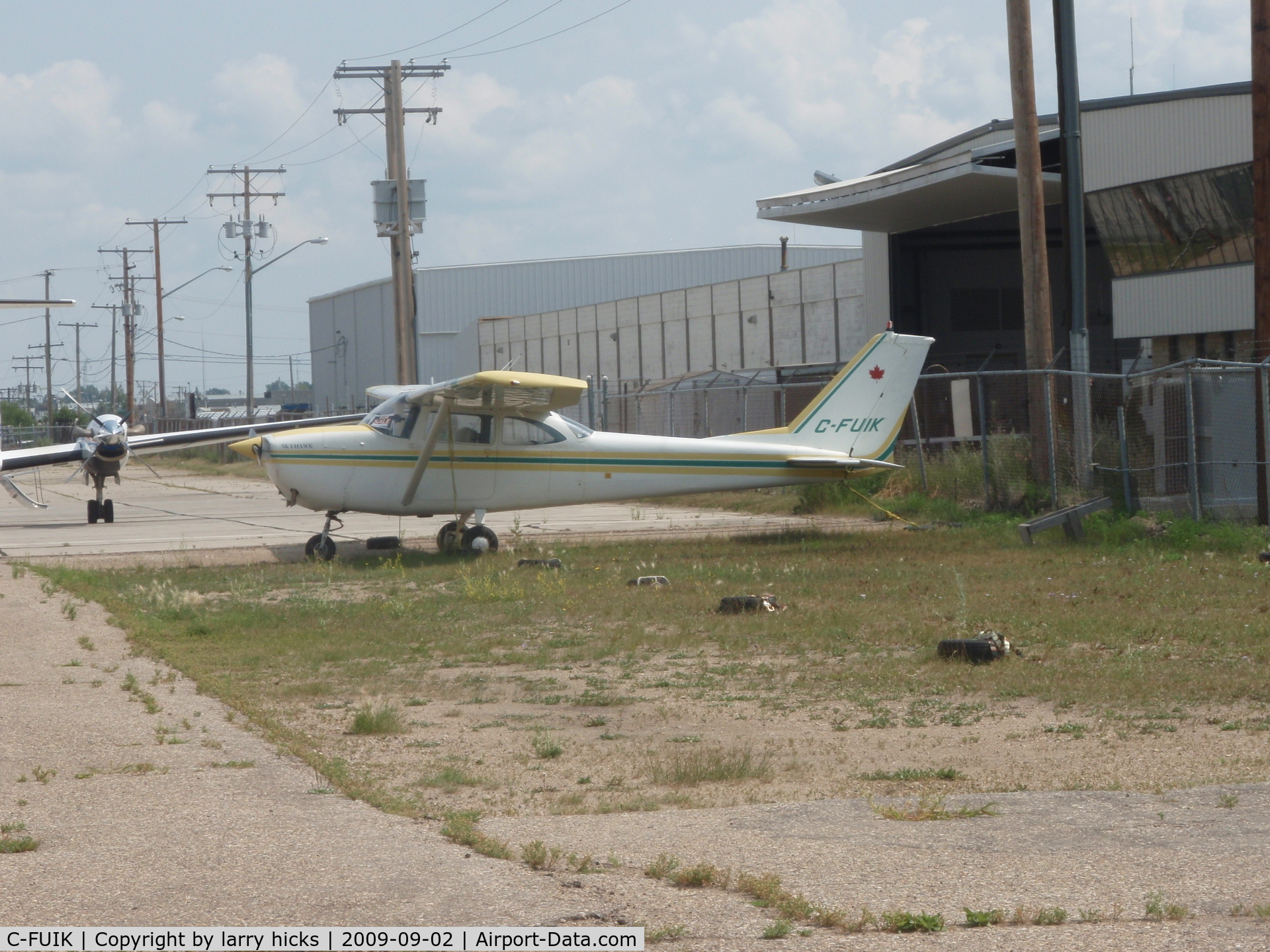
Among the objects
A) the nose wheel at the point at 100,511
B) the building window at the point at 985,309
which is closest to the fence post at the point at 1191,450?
the nose wheel at the point at 100,511

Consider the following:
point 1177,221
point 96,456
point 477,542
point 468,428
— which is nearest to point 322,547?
point 477,542

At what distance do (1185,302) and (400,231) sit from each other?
1923 cm

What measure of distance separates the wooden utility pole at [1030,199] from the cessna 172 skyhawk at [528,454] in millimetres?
1829

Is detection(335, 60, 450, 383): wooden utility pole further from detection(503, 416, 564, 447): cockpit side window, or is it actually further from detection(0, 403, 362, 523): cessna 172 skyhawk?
detection(503, 416, 564, 447): cockpit side window

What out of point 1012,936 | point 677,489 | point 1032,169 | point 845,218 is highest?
point 845,218


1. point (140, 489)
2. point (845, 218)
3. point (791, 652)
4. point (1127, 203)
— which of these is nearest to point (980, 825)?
point (791, 652)

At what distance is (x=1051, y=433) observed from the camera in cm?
1891

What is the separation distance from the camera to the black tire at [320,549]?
56.2 ft

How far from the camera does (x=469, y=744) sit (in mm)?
7332

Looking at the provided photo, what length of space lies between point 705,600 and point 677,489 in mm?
5955

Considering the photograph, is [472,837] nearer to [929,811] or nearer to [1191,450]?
[929,811]

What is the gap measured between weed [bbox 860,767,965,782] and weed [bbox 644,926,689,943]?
8.10 ft

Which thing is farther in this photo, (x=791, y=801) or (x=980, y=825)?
(x=791, y=801)

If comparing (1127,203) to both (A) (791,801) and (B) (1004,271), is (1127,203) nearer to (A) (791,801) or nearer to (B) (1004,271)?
(B) (1004,271)
